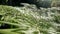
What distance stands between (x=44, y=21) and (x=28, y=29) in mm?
184

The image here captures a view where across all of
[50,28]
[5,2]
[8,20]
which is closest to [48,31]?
[50,28]

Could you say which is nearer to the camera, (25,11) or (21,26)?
(21,26)

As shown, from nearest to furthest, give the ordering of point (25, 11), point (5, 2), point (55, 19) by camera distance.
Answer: point (25, 11)
point (55, 19)
point (5, 2)

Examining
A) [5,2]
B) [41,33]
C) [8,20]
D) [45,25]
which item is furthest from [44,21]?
[5,2]

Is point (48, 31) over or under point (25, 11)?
under

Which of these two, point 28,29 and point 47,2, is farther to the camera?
point 47,2

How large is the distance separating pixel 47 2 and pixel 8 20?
90 cm

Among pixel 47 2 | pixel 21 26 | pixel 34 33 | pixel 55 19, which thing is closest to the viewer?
pixel 34 33

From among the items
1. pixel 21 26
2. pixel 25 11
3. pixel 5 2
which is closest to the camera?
pixel 21 26

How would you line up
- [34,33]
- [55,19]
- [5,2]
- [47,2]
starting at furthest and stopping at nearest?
[47,2] → [5,2] → [55,19] → [34,33]

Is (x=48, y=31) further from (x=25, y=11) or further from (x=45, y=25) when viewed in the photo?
(x=25, y=11)

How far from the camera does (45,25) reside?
1265mm

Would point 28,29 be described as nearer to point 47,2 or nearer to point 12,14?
point 12,14

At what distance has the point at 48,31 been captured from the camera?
46.9 inches
